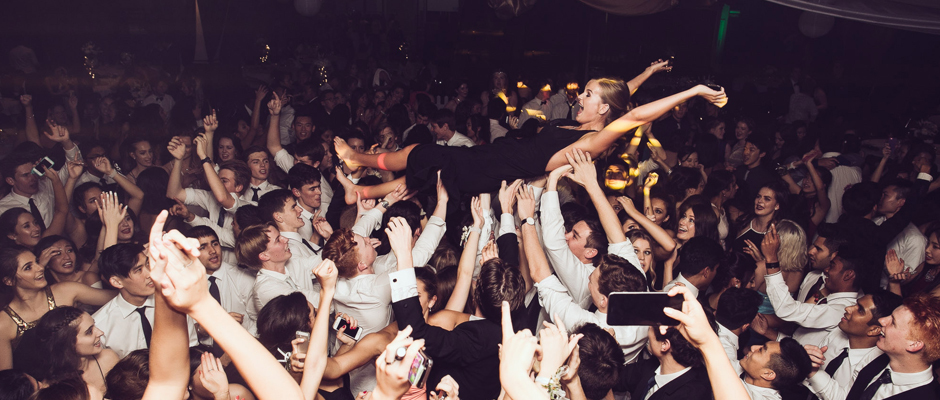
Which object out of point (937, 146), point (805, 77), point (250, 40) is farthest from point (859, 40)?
point (250, 40)

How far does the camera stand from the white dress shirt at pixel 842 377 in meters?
2.31

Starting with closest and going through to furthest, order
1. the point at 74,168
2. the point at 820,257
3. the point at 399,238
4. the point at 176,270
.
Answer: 1. the point at 176,270
2. the point at 399,238
3. the point at 820,257
4. the point at 74,168

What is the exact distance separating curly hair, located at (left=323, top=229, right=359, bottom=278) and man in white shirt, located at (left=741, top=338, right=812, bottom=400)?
5.33 feet

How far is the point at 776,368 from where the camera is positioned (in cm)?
209

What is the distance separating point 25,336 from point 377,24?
1074 centimetres

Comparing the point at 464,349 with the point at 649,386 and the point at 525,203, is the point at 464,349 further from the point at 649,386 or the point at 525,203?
the point at 525,203

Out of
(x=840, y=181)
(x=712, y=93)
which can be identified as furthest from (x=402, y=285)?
(x=840, y=181)

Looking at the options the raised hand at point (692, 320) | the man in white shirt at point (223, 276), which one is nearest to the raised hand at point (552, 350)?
the raised hand at point (692, 320)

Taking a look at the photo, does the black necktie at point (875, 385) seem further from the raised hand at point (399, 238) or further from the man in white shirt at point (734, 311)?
the raised hand at point (399, 238)

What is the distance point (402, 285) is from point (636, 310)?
857 millimetres

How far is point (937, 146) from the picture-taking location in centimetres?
598

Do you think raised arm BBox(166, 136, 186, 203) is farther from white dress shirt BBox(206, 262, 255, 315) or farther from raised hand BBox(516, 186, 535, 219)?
raised hand BBox(516, 186, 535, 219)

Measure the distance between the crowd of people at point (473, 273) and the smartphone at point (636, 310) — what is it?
0.02m

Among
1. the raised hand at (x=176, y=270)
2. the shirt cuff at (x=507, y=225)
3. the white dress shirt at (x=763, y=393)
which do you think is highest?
the raised hand at (x=176, y=270)
